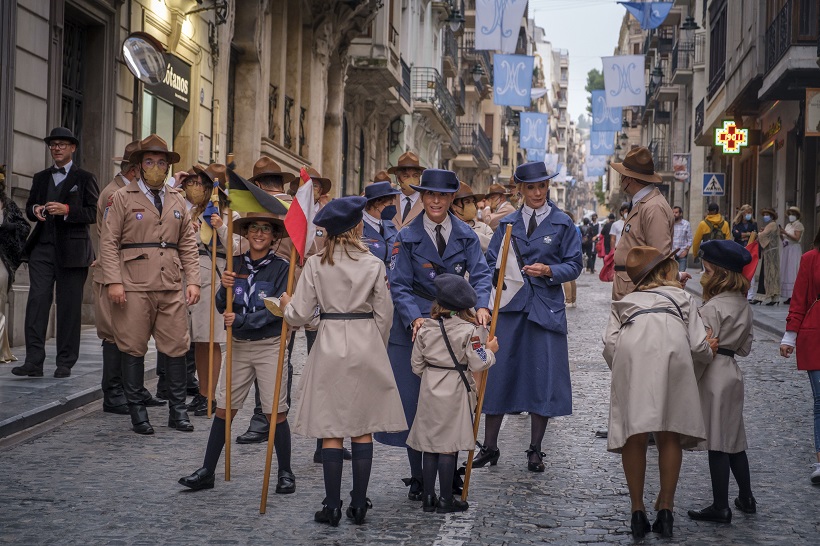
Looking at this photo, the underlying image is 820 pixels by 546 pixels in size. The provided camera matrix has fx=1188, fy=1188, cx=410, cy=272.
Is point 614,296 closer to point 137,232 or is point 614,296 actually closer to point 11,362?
point 137,232

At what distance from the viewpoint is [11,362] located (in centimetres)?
1177

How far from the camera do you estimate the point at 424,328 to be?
634cm

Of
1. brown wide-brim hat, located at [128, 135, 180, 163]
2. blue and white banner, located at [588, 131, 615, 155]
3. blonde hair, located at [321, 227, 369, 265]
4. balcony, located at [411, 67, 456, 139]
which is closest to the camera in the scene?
blonde hair, located at [321, 227, 369, 265]

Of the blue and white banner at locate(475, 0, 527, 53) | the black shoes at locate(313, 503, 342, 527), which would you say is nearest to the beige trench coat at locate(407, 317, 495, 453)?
A: the black shoes at locate(313, 503, 342, 527)

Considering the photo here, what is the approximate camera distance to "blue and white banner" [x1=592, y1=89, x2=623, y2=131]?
134 feet

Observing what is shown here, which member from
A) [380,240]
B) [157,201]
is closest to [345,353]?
[380,240]

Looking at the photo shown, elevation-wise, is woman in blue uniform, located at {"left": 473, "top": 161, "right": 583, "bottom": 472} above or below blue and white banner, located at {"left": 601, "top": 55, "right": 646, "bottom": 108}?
below

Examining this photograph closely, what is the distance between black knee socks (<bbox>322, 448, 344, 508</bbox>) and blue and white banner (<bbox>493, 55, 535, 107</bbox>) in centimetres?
2547

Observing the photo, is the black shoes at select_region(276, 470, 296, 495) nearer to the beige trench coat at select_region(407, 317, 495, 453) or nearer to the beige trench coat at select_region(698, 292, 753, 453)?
the beige trench coat at select_region(407, 317, 495, 453)

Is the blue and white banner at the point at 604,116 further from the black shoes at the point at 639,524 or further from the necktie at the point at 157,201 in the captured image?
the black shoes at the point at 639,524

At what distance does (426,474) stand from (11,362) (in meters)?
6.83

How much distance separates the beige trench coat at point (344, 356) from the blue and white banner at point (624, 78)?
26734mm

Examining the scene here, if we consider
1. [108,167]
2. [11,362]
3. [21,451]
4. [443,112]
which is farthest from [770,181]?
[21,451]

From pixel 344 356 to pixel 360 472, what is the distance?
23.3 inches
